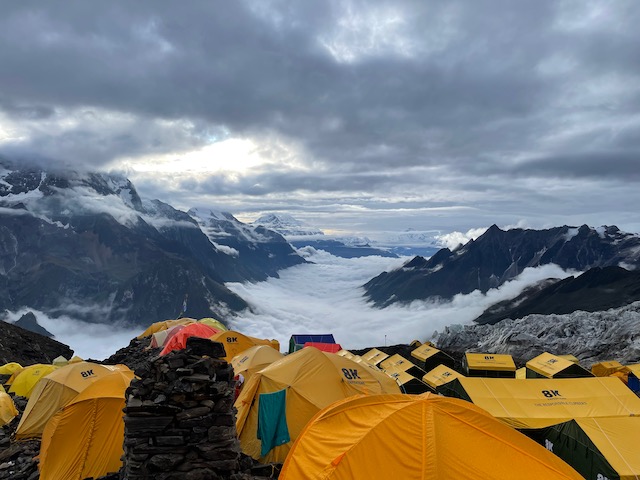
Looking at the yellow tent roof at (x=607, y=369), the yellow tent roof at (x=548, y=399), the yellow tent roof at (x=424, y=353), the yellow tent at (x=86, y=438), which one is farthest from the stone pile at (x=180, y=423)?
the yellow tent roof at (x=424, y=353)

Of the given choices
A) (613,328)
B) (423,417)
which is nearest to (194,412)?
(423,417)

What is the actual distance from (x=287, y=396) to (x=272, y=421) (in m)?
1.12

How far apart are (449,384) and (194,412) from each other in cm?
1971

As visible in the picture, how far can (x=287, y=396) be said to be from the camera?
18.7 m

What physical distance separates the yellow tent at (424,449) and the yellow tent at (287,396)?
6.11 m

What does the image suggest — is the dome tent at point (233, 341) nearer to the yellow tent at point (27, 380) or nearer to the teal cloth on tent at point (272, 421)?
the yellow tent at point (27, 380)

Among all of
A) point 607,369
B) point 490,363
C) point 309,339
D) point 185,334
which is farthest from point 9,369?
point 607,369

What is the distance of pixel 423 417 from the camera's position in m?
11.4

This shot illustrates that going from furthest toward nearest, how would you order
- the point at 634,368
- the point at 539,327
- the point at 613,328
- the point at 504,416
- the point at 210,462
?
the point at 539,327 < the point at 613,328 < the point at 634,368 < the point at 504,416 < the point at 210,462

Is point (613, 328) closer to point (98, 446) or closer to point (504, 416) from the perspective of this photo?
point (504, 416)

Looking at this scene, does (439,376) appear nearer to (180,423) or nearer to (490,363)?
(490,363)

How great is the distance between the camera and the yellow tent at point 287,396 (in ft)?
59.3

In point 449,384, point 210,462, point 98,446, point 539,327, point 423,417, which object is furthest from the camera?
point 539,327

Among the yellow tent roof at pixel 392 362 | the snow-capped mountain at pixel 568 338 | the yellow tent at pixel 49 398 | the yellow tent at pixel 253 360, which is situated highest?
the yellow tent at pixel 253 360
